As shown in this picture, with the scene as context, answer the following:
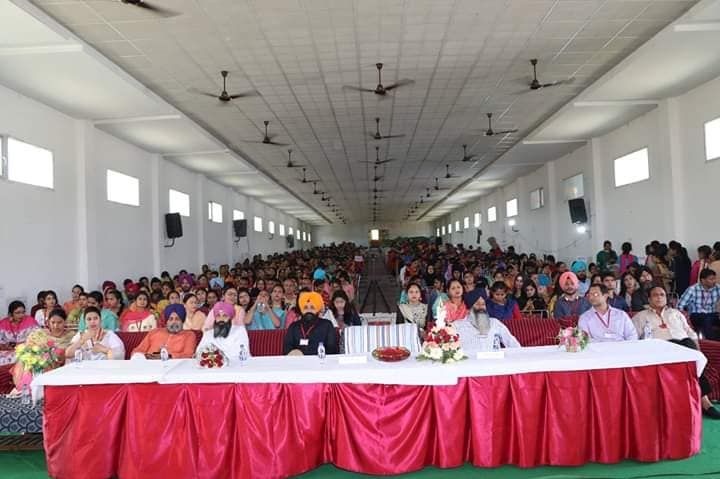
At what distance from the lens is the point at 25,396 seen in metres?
4.13

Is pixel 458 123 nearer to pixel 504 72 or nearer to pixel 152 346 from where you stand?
pixel 504 72

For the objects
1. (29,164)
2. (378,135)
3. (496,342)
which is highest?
(378,135)

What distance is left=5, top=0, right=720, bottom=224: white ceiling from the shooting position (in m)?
6.18

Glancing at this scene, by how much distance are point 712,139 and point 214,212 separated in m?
14.2

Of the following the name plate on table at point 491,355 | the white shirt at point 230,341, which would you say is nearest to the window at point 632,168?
the name plate on table at point 491,355

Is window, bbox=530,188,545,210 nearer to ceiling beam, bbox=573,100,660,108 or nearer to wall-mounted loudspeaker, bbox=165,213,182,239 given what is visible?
ceiling beam, bbox=573,100,660,108

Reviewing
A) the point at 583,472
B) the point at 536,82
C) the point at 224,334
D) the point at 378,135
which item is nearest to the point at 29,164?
the point at 224,334

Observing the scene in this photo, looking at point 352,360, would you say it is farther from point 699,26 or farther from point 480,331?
point 699,26

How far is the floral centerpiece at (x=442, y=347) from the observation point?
11.9 feet

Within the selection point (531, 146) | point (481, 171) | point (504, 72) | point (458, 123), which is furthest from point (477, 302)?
point (481, 171)

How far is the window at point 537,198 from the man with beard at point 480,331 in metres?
13.8

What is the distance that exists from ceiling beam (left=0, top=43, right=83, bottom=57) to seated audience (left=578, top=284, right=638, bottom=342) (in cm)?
615

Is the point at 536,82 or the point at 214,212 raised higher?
the point at 536,82

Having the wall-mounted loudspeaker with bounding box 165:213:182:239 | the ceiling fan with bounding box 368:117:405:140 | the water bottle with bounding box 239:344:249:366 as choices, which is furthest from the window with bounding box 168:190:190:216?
the water bottle with bounding box 239:344:249:366
